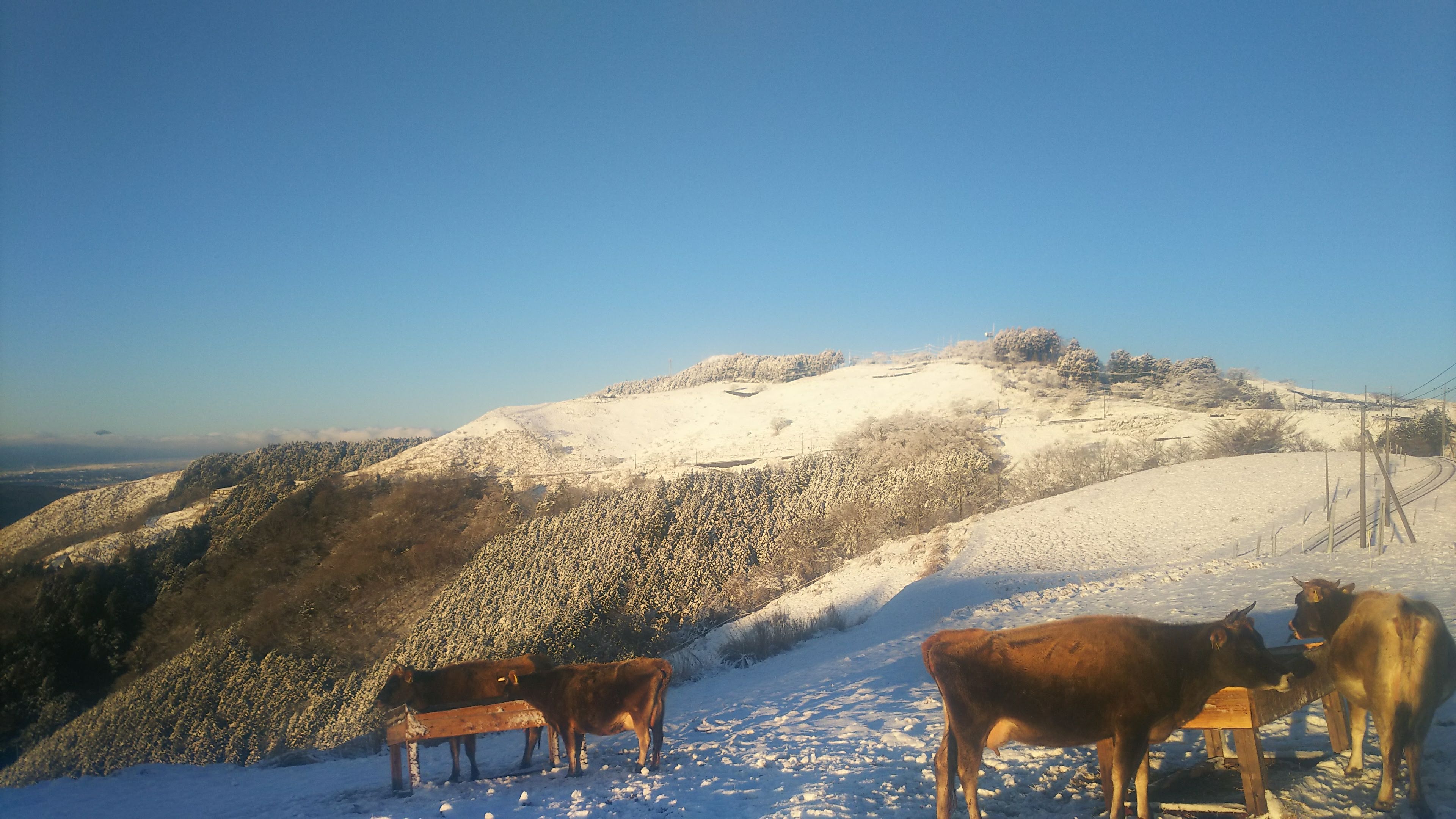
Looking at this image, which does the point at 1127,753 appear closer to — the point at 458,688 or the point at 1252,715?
the point at 1252,715

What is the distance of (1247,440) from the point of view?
25.0m

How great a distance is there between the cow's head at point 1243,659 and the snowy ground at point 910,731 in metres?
1.07

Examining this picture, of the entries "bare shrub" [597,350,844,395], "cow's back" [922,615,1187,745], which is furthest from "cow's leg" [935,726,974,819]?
"bare shrub" [597,350,844,395]

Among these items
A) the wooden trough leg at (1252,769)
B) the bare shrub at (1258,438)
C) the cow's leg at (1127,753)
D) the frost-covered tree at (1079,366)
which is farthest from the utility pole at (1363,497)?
the frost-covered tree at (1079,366)

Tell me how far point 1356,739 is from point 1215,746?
0.84 meters

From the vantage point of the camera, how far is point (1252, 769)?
13.6 ft

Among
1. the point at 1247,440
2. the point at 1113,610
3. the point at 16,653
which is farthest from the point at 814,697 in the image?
the point at 1247,440

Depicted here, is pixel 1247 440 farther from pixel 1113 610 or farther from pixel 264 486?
pixel 264 486

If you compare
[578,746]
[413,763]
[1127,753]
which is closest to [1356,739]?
[1127,753]

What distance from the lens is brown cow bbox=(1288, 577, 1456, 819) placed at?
405cm

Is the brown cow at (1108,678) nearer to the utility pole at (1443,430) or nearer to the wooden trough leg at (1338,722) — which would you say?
the wooden trough leg at (1338,722)

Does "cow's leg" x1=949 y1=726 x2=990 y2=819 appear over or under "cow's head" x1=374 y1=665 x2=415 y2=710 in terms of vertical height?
over

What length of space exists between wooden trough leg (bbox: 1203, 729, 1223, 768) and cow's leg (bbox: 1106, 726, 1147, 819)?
1388 mm

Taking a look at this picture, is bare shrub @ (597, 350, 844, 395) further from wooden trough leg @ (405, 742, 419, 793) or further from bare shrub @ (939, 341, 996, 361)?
wooden trough leg @ (405, 742, 419, 793)
